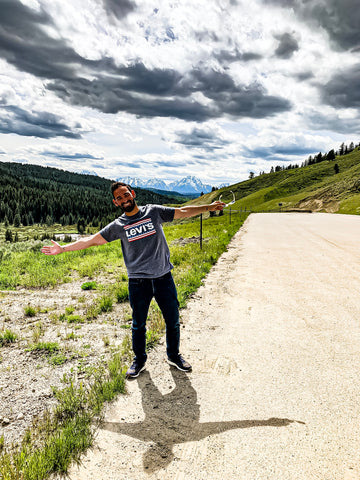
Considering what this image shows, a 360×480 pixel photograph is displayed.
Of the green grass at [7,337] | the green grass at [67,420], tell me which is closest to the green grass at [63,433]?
the green grass at [67,420]

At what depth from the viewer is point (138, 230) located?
4.19 metres

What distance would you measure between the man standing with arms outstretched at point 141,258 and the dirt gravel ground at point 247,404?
0.69m

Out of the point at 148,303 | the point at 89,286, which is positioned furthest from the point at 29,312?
the point at 148,303

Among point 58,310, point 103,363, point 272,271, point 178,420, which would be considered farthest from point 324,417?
point 272,271

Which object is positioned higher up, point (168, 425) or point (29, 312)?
point (168, 425)

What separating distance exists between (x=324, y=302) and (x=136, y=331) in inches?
208

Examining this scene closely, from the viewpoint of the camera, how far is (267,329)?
576cm

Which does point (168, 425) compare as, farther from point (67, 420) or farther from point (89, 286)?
point (89, 286)

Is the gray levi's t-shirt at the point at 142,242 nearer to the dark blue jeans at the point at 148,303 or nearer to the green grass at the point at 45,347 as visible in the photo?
the dark blue jeans at the point at 148,303

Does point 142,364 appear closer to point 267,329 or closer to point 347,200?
point 267,329

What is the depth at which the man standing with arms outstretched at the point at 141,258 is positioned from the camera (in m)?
4.20

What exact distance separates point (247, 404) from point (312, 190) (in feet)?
386

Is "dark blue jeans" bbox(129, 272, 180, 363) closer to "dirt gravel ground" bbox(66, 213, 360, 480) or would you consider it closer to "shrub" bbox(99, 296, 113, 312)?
"dirt gravel ground" bbox(66, 213, 360, 480)

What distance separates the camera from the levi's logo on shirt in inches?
165
